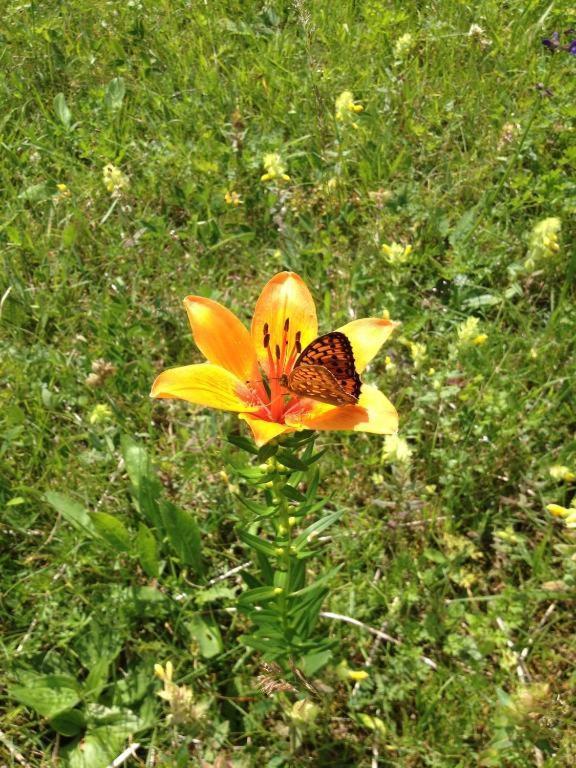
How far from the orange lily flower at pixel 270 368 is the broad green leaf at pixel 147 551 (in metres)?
0.95

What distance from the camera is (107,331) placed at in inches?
134

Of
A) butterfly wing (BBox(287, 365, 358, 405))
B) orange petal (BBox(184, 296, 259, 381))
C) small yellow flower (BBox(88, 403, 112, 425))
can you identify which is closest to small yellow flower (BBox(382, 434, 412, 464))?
orange petal (BBox(184, 296, 259, 381))

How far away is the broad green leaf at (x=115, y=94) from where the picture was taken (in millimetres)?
4477

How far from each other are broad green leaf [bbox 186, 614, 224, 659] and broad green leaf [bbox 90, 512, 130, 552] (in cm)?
40

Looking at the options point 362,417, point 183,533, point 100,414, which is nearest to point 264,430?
point 362,417

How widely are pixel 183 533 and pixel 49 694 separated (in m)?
0.74

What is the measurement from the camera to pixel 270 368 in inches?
76.8

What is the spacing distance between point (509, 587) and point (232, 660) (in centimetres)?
109

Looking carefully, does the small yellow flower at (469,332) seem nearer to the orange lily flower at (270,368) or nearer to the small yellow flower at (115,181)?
the orange lily flower at (270,368)

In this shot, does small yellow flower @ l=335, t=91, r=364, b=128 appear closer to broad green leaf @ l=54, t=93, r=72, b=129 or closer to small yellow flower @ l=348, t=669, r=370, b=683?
broad green leaf @ l=54, t=93, r=72, b=129

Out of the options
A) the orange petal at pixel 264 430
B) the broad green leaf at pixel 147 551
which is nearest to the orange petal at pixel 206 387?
the orange petal at pixel 264 430

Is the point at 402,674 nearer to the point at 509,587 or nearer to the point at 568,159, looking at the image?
the point at 509,587

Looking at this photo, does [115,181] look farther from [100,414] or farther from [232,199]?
[100,414]

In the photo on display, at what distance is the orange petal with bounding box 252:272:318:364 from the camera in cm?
206
